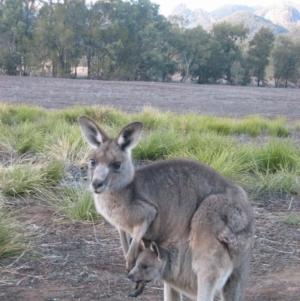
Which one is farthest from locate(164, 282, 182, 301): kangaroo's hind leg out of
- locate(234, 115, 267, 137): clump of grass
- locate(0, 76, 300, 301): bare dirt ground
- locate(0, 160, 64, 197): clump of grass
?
locate(234, 115, 267, 137): clump of grass

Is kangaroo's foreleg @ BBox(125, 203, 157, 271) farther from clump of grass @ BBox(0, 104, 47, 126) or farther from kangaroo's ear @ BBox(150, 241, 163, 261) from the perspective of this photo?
clump of grass @ BBox(0, 104, 47, 126)

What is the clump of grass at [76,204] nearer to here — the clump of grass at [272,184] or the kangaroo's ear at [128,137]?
the clump of grass at [272,184]

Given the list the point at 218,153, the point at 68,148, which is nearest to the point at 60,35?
the point at 68,148

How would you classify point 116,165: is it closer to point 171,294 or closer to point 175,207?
point 175,207

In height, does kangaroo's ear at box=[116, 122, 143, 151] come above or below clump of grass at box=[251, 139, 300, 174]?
above

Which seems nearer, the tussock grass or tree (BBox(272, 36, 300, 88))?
the tussock grass

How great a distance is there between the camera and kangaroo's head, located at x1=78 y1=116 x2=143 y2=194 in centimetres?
396

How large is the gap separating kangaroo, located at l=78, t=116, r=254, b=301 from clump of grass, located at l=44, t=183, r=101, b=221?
7.72ft

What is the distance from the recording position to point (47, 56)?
158 ft

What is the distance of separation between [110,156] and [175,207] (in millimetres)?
589

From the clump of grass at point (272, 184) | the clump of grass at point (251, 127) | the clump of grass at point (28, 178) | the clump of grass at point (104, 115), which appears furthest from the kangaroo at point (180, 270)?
the clump of grass at point (251, 127)

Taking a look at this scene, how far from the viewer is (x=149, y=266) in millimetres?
3795

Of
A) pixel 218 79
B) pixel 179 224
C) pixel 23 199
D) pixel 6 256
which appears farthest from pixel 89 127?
pixel 218 79

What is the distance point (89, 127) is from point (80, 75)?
4712 cm
